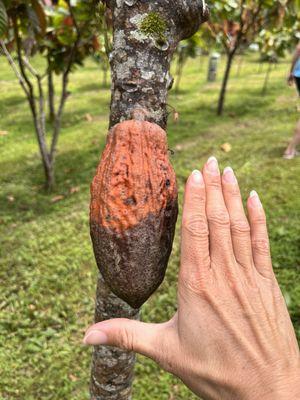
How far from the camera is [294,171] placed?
526 cm

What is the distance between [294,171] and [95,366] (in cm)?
425

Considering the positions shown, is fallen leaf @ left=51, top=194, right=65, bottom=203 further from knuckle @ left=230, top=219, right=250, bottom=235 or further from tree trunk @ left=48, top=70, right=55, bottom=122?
knuckle @ left=230, top=219, right=250, bottom=235

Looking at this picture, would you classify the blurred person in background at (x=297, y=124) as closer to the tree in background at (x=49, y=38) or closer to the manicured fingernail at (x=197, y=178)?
the tree in background at (x=49, y=38)

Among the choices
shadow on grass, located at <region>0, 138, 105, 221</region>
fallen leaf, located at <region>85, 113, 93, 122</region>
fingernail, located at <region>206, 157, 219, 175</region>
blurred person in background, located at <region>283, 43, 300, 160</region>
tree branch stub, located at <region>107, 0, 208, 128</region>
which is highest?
tree branch stub, located at <region>107, 0, 208, 128</region>

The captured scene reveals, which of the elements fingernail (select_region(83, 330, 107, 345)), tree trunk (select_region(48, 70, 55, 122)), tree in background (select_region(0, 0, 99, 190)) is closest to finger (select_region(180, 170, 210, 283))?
fingernail (select_region(83, 330, 107, 345))

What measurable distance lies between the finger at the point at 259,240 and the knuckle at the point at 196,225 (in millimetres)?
209

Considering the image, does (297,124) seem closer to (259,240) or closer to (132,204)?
(259,240)

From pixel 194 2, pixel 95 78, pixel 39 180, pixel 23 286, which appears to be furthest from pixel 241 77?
pixel 194 2

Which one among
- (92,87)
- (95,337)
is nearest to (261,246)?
(95,337)

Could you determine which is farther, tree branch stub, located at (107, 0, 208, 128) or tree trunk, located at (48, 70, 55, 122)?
tree trunk, located at (48, 70, 55, 122)

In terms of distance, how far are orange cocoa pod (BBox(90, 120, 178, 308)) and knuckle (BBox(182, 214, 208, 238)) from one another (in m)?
0.06

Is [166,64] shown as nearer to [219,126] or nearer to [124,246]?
[124,246]

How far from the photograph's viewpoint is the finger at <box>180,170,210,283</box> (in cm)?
123

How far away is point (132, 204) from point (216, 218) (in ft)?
0.89
